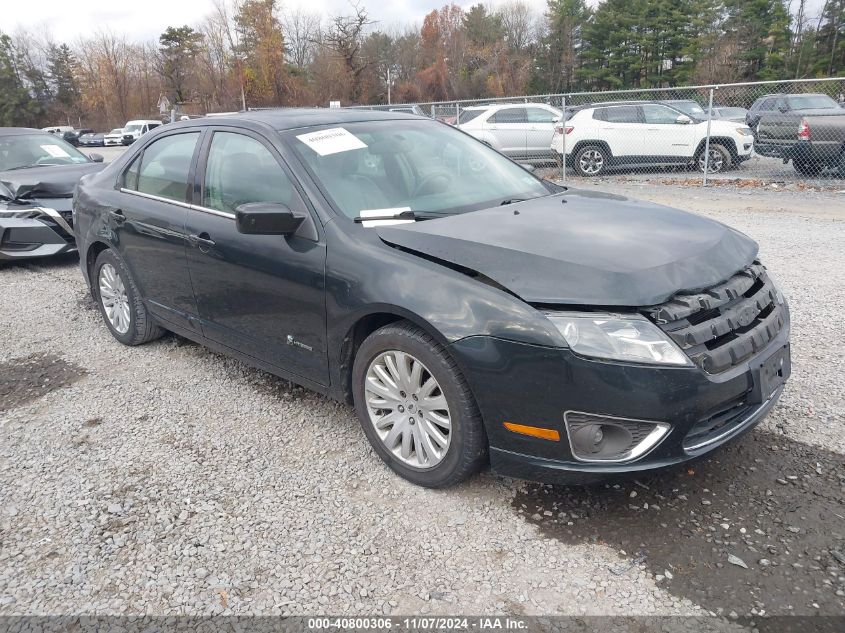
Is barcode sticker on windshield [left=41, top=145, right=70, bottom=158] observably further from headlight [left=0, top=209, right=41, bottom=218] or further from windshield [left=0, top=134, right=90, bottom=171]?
headlight [left=0, top=209, right=41, bottom=218]

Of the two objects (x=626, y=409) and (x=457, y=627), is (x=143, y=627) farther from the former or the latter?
(x=626, y=409)

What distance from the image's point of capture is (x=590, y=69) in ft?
195

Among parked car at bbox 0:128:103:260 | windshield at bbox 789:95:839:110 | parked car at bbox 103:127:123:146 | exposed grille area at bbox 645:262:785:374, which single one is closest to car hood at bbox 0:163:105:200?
parked car at bbox 0:128:103:260

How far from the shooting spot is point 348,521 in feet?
9.15

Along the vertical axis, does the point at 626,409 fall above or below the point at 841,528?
above

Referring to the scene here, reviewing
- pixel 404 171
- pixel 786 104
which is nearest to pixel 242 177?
pixel 404 171

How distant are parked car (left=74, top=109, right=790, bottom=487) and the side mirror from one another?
0.01 m

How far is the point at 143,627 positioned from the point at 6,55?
279ft

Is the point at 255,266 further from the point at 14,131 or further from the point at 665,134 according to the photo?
the point at 665,134

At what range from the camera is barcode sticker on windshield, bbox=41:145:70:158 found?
8.72 meters

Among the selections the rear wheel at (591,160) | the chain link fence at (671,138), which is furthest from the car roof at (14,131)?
the rear wheel at (591,160)

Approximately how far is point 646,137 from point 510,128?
3.11m

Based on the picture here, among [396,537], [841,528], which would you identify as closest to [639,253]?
[841,528]

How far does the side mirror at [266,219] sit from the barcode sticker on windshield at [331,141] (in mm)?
481
